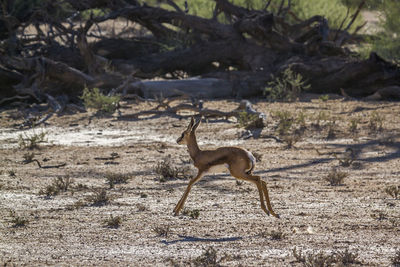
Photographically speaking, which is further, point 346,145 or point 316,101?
point 316,101

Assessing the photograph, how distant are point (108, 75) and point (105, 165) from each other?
6550 mm

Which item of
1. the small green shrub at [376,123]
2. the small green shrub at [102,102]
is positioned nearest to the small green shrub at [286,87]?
the small green shrub at [376,123]

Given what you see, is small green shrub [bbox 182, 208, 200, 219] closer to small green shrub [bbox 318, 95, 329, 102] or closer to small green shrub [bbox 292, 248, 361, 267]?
small green shrub [bbox 292, 248, 361, 267]

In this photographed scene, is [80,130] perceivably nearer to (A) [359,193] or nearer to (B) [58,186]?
(B) [58,186]

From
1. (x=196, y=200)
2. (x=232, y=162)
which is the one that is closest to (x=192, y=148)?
(x=232, y=162)

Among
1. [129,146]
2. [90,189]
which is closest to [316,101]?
[129,146]

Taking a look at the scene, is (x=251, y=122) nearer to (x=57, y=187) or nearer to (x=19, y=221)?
(x=57, y=187)

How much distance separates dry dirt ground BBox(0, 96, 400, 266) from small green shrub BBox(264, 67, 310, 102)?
7.32 ft

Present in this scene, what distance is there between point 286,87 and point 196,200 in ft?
30.7

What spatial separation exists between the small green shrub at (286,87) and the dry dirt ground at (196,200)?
2233mm

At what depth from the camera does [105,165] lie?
9.80 metres

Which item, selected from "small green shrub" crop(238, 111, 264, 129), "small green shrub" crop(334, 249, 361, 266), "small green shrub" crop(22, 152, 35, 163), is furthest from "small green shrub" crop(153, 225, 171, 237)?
"small green shrub" crop(238, 111, 264, 129)

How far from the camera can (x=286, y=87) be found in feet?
53.7

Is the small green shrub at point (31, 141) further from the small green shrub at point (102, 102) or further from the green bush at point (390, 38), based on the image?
the green bush at point (390, 38)
